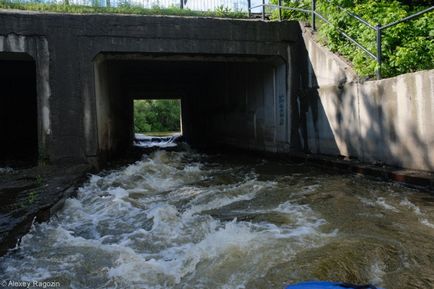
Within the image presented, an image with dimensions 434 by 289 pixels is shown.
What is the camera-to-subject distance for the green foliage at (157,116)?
5272cm

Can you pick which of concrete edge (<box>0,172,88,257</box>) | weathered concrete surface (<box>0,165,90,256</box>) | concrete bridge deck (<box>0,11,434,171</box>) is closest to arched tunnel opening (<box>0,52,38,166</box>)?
concrete bridge deck (<box>0,11,434,171</box>)

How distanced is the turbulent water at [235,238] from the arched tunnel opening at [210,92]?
423 cm

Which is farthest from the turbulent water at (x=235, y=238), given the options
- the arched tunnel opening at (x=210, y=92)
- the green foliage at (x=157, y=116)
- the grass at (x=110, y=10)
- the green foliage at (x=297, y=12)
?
the green foliage at (x=157, y=116)

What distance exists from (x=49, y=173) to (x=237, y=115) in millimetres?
8912

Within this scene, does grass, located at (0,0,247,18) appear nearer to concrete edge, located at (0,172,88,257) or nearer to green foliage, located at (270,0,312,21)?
green foliage, located at (270,0,312,21)

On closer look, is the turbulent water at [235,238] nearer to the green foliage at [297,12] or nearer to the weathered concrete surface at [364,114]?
the weathered concrete surface at [364,114]

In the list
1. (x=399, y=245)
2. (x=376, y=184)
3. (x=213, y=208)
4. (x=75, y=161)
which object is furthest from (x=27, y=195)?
(x=376, y=184)

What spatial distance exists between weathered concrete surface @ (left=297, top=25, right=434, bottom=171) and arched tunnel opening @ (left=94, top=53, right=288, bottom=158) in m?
1.11

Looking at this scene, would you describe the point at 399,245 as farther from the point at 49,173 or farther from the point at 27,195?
the point at 49,173

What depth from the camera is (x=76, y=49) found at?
10102 mm

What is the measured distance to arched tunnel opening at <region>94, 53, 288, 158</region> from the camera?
1200 cm

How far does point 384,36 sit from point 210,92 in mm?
11647

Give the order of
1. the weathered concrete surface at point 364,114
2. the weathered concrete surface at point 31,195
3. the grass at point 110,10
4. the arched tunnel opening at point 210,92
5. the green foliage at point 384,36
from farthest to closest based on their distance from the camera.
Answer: the arched tunnel opening at point 210,92 < the grass at point 110,10 < the green foliage at point 384,36 < the weathered concrete surface at point 364,114 < the weathered concrete surface at point 31,195

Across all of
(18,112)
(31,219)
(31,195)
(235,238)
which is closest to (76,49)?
(31,195)
